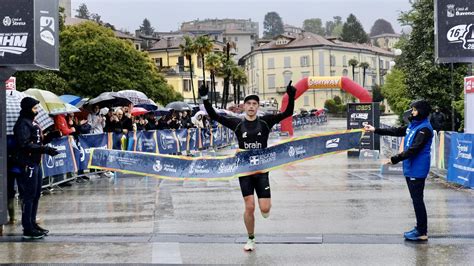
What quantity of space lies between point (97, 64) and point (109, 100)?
41641 mm

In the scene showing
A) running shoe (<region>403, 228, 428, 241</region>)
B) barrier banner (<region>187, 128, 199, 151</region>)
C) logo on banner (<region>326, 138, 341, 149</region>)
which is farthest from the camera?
barrier banner (<region>187, 128, 199, 151</region>)

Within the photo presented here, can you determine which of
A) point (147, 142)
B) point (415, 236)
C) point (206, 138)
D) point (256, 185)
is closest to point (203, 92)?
point (256, 185)

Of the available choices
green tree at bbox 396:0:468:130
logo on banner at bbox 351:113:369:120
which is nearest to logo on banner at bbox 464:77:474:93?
logo on banner at bbox 351:113:369:120

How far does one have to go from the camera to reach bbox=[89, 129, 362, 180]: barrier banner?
9.39 metres

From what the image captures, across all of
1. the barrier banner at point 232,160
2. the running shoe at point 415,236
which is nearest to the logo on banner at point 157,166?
the barrier banner at point 232,160

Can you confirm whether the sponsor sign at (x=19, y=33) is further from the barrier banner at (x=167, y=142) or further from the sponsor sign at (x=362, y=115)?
the sponsor sign at (x=362, y=115)

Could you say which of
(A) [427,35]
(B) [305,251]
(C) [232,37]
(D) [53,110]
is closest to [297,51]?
(C) [232,37]

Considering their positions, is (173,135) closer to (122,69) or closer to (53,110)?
(53,110)

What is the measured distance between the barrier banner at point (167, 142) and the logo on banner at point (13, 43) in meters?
14.2

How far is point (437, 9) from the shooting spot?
48.3 feet

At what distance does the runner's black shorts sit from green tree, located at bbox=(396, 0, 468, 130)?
27.0m

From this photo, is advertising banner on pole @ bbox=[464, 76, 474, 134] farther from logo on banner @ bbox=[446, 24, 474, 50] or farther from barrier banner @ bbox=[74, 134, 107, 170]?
barrier banner @ bbox=[74, 134, 107, 170]

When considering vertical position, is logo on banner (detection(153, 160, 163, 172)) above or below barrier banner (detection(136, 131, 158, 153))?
above

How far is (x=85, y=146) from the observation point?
60.5ft
